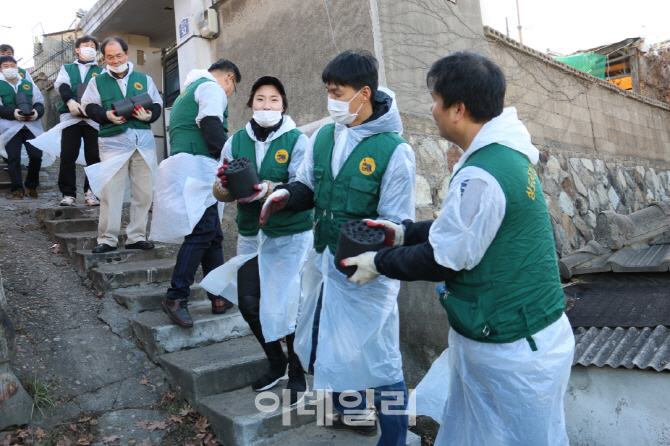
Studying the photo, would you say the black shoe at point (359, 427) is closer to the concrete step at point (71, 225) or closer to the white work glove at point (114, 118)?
the white work glove at point (114, 118)

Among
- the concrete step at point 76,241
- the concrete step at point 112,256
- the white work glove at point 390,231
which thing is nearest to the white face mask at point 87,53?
the concrete step at point 76,241

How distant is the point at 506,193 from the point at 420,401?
928 mm

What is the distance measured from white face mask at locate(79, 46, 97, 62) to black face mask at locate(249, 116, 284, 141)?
3480 mm

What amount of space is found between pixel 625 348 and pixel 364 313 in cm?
216

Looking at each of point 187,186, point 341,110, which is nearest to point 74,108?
point 187,186

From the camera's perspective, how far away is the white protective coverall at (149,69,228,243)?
3312 mm

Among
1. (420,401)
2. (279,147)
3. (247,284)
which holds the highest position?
(279,147)

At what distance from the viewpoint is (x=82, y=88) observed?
5090mm

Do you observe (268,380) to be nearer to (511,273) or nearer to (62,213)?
(511,273)

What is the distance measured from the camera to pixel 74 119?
5051 mm

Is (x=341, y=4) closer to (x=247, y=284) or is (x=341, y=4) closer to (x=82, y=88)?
(x=82, y=88)

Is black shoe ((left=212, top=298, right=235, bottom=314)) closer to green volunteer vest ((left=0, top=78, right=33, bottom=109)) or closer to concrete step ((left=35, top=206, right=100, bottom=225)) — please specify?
concrete step ((left=35, top=206, right=100, bottom=225))

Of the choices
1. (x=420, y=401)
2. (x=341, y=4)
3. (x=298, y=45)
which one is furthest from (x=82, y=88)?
(x=420, y=401)

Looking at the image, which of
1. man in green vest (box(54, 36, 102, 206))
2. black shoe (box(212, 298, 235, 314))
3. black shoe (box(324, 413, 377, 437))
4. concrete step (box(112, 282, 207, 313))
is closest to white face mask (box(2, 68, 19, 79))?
man in green vest (box(54, 36, 102, 206))
